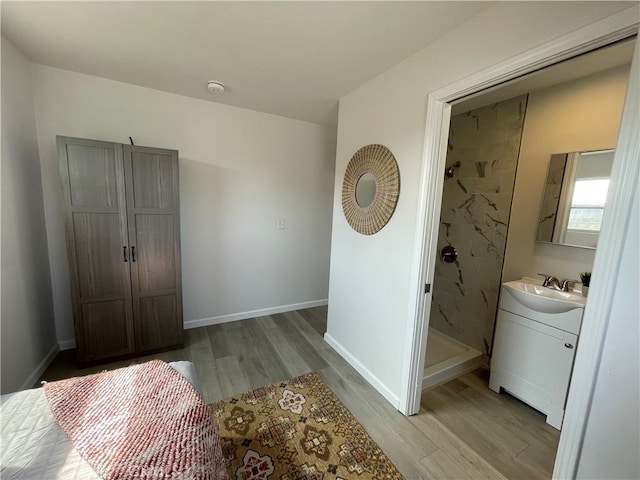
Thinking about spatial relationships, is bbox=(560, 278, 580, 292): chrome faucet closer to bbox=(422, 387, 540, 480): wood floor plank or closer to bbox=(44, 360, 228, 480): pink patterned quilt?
bbox=(422, 387, 540, 480): wood floor plank

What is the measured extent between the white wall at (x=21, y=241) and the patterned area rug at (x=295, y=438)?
1.43 metres

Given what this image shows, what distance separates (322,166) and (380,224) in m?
1.66

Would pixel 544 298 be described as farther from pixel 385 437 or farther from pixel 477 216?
pixel 385 437

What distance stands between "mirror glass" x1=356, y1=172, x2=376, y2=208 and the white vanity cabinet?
1.29 metres

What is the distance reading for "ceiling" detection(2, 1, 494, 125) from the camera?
133 cm

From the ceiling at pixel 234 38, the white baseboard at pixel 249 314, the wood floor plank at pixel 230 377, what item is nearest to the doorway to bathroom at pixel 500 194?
the ceiling at pixel 234 38

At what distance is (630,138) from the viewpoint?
0.82 m

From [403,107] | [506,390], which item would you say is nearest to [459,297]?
[506,390]

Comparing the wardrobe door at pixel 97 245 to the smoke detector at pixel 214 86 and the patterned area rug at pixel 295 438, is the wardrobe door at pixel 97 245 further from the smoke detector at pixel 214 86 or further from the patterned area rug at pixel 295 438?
the patterned area rug at pixel 295 438

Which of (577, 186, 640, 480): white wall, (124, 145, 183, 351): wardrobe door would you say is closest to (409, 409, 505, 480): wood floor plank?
(577, 186, 640, 480): white wall

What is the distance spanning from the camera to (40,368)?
2.02m

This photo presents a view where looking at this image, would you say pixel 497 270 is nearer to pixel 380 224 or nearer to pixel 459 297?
pixel 459 297

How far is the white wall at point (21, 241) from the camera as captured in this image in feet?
5.49

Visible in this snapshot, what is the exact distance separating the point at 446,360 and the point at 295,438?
5.06ft
